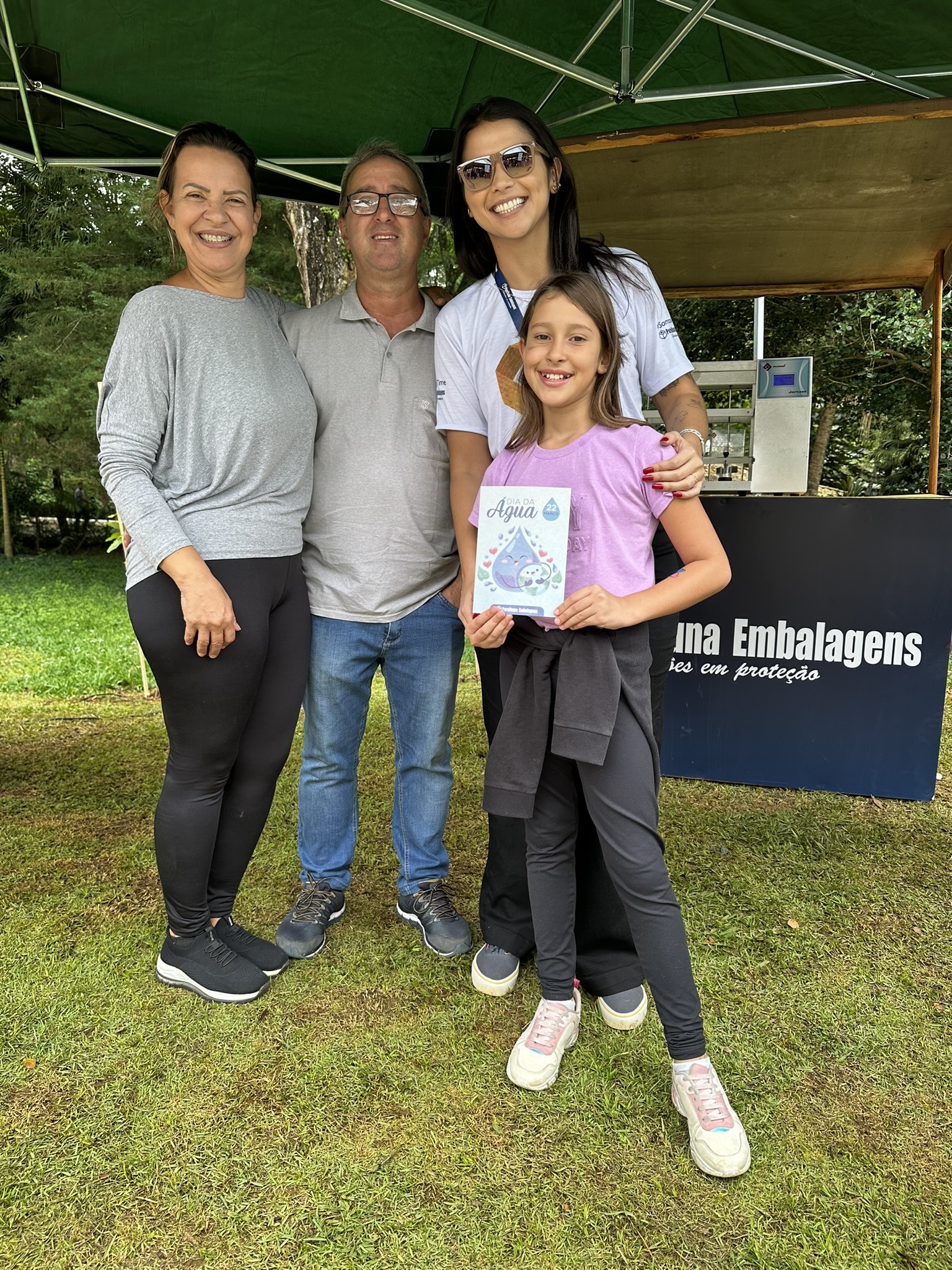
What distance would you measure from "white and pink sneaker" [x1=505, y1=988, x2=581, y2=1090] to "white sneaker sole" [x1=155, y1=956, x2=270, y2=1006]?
Answer: 0.68 metres

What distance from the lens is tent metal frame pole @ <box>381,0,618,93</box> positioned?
300cm

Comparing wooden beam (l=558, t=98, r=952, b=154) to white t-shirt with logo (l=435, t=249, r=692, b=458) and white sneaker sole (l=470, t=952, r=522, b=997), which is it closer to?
white t-shirt with logo (l=435, t=249, r=692, b=458)

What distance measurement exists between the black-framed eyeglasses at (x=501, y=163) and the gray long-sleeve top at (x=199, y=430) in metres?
0.62

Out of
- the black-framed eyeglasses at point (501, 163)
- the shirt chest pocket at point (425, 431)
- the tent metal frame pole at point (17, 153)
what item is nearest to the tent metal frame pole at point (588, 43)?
the black-framed eyeglasses at point (501, 163)

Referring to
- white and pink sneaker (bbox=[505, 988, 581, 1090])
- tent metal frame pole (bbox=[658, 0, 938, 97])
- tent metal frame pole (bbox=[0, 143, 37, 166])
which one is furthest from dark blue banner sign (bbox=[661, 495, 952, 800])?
tent metal frame pole (bbox=[0, 143, 37, 166])

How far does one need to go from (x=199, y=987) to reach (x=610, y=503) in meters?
1.59

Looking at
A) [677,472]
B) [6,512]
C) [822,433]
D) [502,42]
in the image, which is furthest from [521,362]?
[6,512]

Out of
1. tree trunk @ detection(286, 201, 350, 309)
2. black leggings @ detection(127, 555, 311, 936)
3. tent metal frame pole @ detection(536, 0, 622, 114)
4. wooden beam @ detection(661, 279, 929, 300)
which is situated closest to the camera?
black leggings @ detection(127, 555, 311, 936)

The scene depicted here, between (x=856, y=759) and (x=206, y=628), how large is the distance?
2891 mm

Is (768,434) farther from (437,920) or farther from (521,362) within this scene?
→ (437,920)

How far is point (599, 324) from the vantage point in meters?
1.81

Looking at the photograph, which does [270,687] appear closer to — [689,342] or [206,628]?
[206,628]

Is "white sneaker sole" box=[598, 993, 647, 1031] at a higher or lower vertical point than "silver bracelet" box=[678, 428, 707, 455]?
lower

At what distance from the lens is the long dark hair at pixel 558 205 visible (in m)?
1.99
